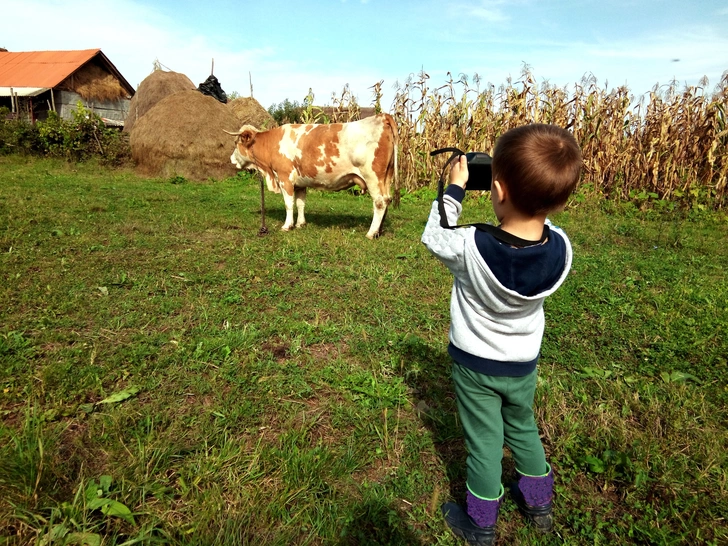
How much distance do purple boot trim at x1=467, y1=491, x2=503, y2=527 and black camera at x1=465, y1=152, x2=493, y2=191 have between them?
1.38 metres

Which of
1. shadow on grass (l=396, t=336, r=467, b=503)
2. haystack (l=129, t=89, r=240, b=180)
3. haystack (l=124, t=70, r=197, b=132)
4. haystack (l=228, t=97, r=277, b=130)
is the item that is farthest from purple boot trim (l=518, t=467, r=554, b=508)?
haystack (l=124, t=70, r=197, b=132)

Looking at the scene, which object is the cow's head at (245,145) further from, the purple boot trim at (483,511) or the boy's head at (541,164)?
the purple boot trim at (483,511)

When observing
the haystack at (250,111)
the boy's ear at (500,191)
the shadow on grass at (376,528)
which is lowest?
the shadow on grass at (376,528)

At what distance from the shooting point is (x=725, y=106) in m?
9.59

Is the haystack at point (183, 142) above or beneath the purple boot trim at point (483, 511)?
above

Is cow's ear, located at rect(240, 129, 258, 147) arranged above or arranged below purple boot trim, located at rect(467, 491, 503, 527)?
above

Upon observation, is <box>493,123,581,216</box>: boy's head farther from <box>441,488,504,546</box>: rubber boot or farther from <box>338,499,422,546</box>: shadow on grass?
<box>338,499,422,546</box>: shadow on grass

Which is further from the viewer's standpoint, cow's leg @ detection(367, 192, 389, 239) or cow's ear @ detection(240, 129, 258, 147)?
cow's ear @ detection(240, 129, 258, 147)

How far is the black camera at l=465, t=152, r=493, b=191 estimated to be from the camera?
6.57 ft

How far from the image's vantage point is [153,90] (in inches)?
887

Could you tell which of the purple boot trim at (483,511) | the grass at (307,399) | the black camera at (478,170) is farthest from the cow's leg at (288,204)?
the purple boot trim at (483,511)

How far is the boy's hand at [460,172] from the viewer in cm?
199

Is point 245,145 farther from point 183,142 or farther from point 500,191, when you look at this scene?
point 500,191

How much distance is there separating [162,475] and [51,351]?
66.4 inches
